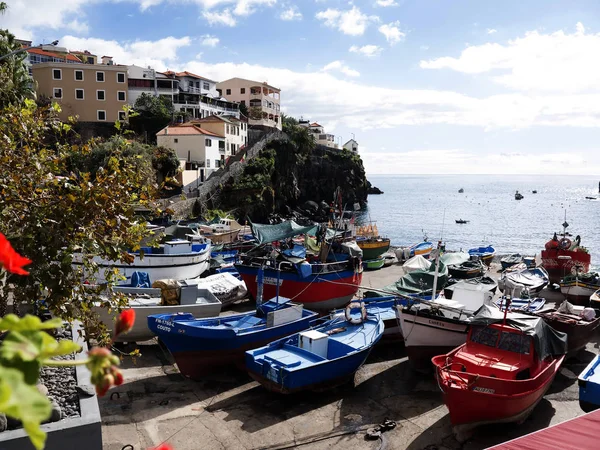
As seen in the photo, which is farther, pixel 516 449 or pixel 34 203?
pixel 34 203

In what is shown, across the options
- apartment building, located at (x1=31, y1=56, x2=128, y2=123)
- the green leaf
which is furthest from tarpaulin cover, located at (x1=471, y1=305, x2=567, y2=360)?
apartment building, located at (x1=31, y1=56, x2=128, y2=123)

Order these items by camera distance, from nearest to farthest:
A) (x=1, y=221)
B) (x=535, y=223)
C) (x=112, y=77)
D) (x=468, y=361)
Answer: (x=1, y=221)
(x=468, y=361)
(x=112, y=77)
(x=535, y=223)

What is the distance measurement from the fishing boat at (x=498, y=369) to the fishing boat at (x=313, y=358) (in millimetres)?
2477

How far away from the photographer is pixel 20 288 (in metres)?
8.43

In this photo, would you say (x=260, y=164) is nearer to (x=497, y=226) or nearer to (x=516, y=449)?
(x=497, y=226)

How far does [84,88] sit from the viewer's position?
186 ft

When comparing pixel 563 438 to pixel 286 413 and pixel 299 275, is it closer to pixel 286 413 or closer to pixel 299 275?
pixel 286 413

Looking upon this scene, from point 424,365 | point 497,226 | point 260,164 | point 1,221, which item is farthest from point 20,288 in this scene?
point 497,226

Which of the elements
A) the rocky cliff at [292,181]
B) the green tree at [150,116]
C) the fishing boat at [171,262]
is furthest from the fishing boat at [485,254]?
the green tree at [150,116]

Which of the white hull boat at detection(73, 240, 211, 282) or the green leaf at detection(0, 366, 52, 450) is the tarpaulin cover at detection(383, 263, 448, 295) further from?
the green leaf at detection(0, 366, 52, 450)

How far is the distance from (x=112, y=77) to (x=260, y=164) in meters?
Result: 19.5

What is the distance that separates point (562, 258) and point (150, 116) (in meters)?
47.0

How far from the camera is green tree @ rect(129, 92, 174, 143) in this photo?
58562 millimetres

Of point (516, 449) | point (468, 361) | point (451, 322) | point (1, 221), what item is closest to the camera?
point (516, 449)
